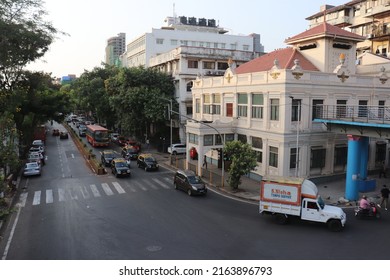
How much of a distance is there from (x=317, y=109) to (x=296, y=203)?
45.1ft

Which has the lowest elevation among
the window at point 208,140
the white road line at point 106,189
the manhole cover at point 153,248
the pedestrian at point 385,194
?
the white road line at point 106,189

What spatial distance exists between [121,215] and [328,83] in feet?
69.2

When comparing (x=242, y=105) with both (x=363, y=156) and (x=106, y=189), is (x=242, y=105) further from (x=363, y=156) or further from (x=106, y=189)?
(x=106, y=189)

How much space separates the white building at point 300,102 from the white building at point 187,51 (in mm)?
14817

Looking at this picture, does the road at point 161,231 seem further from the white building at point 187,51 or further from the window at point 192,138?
the white building at point 187,51

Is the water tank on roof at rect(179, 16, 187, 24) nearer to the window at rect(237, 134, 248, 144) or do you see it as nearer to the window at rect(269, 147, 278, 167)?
the window at rect(237, 134, 248, 144)

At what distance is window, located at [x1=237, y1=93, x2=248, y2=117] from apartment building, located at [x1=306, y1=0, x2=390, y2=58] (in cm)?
2079

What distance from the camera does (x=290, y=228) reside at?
20.0 metres

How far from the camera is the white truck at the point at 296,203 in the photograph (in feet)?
64.2

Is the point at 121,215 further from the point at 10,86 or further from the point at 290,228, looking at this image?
the point at 10,86

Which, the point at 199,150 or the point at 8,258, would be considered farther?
the point at 199,150

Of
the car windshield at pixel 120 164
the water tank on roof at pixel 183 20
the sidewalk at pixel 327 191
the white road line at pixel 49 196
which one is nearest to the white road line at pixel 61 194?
the white road line at pixel 49 196

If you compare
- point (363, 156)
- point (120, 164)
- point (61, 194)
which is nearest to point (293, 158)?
point (363, 156)

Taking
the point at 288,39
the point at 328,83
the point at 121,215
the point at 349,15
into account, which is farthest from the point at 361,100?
the point at 349,15
